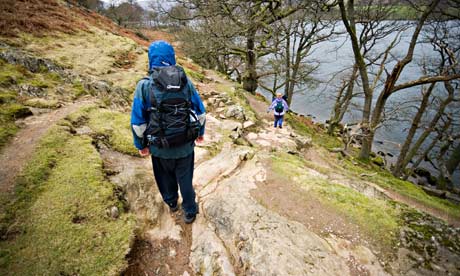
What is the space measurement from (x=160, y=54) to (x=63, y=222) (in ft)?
8.02

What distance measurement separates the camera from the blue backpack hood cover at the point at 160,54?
→ 256cm

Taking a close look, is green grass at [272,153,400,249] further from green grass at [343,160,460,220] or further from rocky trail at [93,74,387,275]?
green grass at [343,160,460,220]

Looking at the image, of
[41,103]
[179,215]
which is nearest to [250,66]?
[41,103]

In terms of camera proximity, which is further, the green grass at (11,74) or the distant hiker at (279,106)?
the distant hiker at (279,106)

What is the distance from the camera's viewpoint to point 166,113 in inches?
102

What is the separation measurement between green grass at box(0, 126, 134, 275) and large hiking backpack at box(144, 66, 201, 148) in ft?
4.31

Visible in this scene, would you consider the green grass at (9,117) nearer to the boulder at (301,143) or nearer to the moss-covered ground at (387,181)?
the moss-covered ground at (387,181)

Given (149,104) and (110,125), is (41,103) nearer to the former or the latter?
(110,125)

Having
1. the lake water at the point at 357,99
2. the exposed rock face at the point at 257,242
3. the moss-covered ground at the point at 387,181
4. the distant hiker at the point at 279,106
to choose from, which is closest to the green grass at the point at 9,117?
the exposed rock face at the point at 257,242

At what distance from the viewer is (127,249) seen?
2666 millimetres

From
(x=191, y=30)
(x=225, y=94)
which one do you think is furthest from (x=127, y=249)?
(x=191, y=30)

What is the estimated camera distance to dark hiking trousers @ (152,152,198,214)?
2918 millimetres

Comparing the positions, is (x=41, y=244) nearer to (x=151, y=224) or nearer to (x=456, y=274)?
(x=151, y=224)

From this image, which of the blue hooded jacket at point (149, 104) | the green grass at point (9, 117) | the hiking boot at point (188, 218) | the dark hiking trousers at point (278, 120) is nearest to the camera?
the blue hooded jacket at point (149, 104)
